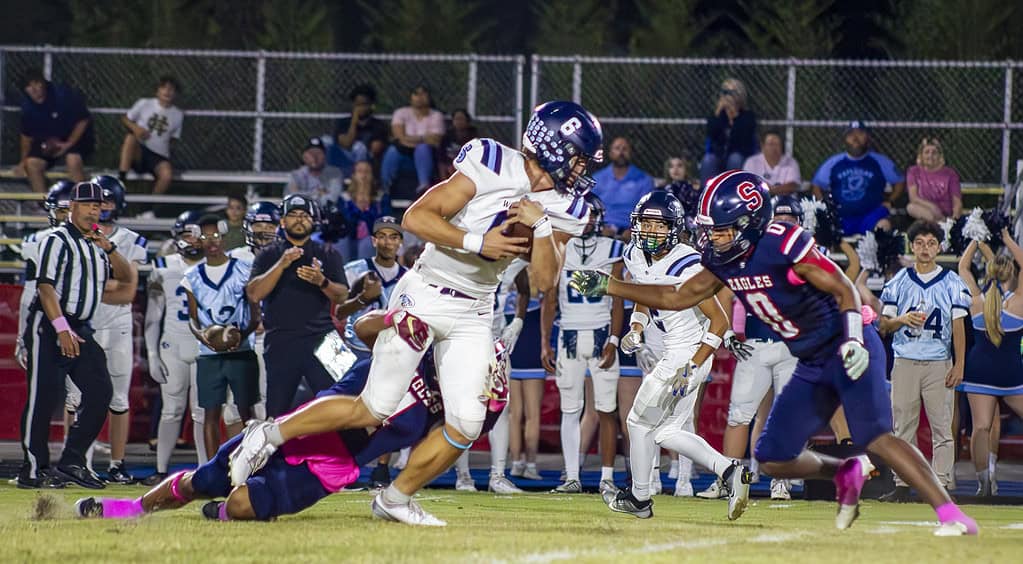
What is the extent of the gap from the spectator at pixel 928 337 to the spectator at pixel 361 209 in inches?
203

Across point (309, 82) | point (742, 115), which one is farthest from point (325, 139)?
point (742, 115)

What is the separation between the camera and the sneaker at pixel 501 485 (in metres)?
10.3

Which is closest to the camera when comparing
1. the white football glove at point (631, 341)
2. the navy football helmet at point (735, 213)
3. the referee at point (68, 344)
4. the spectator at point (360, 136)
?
the navy football helmet at point (735, 213)

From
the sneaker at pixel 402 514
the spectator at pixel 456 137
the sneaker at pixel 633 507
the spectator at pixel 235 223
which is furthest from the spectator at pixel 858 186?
the sneaker at pixel 402 514

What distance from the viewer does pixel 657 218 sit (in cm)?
896

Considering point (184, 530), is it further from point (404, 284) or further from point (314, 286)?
point (314, 286)

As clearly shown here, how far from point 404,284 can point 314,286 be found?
3.22 meters

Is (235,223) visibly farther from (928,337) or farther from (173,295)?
(928,337)

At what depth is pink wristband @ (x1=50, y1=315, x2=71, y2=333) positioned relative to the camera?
9.53 m

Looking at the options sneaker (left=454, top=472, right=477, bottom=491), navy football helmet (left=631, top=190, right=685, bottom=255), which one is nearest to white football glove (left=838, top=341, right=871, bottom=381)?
navy football helmet (left=631, top=190, right=685, bottom=255)

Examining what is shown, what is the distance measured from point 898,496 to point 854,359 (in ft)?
14.0

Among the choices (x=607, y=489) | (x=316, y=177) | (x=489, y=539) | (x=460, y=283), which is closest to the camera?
(x=489, y=539)

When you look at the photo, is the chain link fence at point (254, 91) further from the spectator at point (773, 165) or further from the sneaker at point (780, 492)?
the sneaker at point (780, 492)

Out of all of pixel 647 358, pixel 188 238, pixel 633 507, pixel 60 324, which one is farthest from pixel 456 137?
pixel 633 507
